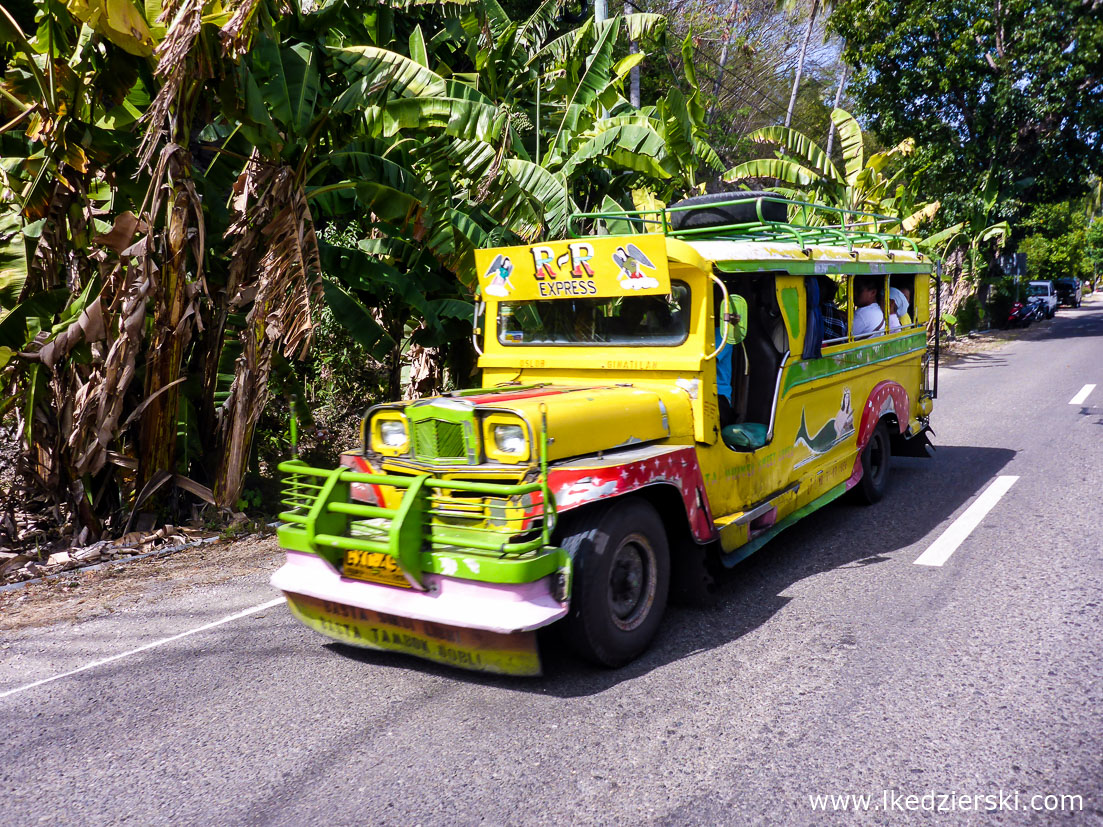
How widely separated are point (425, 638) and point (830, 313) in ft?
14.2

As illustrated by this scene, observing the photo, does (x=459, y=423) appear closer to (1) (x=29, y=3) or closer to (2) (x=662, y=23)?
(1) (x=29, y=3)

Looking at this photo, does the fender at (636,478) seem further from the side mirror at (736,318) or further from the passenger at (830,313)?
the passenger at (830,313)

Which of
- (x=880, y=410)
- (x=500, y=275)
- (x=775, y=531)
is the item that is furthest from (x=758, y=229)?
(x=880, y=410)

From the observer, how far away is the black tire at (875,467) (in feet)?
24.8

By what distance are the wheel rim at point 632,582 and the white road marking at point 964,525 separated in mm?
2366

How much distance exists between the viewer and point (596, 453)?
15.7 ft

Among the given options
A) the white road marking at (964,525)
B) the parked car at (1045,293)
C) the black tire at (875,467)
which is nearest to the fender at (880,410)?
the black tire at (875,467)

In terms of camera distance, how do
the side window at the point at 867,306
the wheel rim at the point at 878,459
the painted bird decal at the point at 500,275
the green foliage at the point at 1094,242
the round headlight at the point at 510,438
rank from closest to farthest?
the round headlight at the point at 510,438 < the painted bird decal at the point at 500,275 < the side window at the point at 867,306 < the wheel rim at the point at 878,459 < the green foliage at the point at 1094,242

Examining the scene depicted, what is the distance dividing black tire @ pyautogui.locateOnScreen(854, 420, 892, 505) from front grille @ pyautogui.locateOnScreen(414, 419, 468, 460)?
4.15 m

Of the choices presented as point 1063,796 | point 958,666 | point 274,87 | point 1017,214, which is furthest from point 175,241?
point 1017,214

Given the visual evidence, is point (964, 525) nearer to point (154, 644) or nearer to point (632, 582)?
point (632, 582)

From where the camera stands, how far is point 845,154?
1852 cm

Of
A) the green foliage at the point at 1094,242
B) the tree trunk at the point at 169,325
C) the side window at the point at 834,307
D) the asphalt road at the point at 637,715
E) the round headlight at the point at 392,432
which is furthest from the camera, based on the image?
the green foliage at the point at 1094,242

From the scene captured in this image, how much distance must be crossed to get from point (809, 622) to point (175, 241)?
5300 mm
